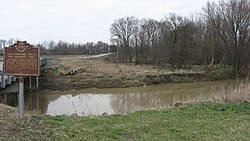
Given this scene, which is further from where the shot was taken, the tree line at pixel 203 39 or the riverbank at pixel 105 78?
the tree line at pixel 203 39

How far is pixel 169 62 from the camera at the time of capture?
2140 inches

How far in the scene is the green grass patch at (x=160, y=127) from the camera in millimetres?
7969

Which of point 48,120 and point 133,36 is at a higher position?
point 133,36

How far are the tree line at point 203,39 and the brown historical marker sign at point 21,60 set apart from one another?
39.0 meters

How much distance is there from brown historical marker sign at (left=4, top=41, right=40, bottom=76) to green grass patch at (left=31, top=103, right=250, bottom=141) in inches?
56.6

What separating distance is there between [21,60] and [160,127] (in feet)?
14.0

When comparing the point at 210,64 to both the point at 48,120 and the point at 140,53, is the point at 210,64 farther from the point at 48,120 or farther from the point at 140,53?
the point at 48,120

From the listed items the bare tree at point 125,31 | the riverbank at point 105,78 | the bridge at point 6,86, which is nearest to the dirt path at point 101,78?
the riverbank at point 105,78

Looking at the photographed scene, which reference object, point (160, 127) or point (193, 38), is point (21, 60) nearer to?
point (160, 127)

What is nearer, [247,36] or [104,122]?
[104,122]

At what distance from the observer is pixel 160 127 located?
9.06 meters

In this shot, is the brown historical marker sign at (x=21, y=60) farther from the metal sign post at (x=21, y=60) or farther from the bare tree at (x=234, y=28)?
the bare tree at (x=234, y=28)

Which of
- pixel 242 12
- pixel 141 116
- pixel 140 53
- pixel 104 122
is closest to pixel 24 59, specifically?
pixel 104 122

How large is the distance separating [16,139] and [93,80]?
1274 inches
